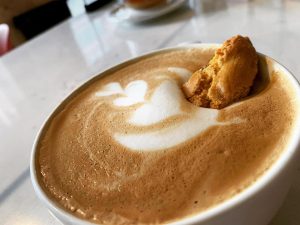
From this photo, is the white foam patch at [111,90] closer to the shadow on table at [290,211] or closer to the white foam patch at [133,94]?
the white foam patch at [133,94]

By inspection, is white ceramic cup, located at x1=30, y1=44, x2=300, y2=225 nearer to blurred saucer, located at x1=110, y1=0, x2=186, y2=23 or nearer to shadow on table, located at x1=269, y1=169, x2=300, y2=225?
shadow on table, located at x1=269, y1=169, x2=300, y2=225

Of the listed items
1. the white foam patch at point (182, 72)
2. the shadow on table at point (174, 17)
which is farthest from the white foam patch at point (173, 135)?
the shadow on table at point (174, 17)

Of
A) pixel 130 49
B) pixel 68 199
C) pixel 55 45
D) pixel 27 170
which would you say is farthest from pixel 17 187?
pixel 55 45

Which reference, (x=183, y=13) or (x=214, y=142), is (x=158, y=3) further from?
(x=214, y=142)

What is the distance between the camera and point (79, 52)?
1183 mm

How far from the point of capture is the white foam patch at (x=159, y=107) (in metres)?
0.46

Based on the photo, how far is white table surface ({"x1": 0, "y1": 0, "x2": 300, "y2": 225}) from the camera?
69cm

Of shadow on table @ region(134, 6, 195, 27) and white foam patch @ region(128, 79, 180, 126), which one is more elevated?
white foam patch @ region(128, 79, 180, 126)

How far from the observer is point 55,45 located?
131cm

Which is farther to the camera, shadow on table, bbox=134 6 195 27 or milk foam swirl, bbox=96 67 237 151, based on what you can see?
shadow on table, bbox=134 6 195 27

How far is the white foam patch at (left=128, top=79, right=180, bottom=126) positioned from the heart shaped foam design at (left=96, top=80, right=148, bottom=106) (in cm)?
3

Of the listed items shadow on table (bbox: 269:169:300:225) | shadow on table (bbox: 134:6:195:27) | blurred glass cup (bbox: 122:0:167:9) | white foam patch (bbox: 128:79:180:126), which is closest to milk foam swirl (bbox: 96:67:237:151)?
white foam patch (bbox: 128:79:180:126)

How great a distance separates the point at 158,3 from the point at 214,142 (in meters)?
1.01

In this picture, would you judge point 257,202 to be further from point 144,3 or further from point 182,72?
point 144,3
